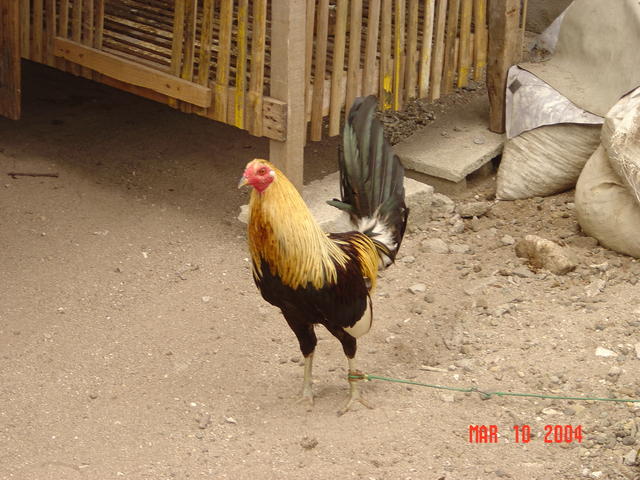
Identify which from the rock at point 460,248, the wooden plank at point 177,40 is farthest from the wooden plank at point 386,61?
the wooden plank at point 177,40

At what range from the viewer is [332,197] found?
610cm

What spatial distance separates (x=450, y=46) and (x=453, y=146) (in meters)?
0.69

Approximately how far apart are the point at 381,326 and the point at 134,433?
4.87 ft

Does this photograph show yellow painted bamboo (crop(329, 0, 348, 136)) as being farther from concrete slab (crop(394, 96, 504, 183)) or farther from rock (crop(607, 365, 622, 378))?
rock (crop(607, 365, 622, 378))

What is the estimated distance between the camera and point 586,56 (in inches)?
258

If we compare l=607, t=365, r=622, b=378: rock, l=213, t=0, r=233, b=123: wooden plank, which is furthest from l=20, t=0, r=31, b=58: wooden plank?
l=607, t=365, r=622, b=378: rock

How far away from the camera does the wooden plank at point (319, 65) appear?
5699 mm

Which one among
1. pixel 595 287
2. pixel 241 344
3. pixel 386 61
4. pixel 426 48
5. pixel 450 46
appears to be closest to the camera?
pixel 241 344

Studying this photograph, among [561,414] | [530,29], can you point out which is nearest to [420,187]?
[561,414]

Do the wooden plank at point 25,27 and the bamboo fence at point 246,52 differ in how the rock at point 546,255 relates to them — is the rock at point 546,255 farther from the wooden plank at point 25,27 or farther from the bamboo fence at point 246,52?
the wooden plank at point 25,27

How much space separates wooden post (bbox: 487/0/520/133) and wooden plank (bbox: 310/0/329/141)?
1518 millimetres

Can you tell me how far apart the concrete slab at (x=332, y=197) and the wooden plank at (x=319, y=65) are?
0.38 metres

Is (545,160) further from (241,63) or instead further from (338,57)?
(241,63)


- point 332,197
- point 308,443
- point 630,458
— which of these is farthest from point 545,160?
point 308,443
